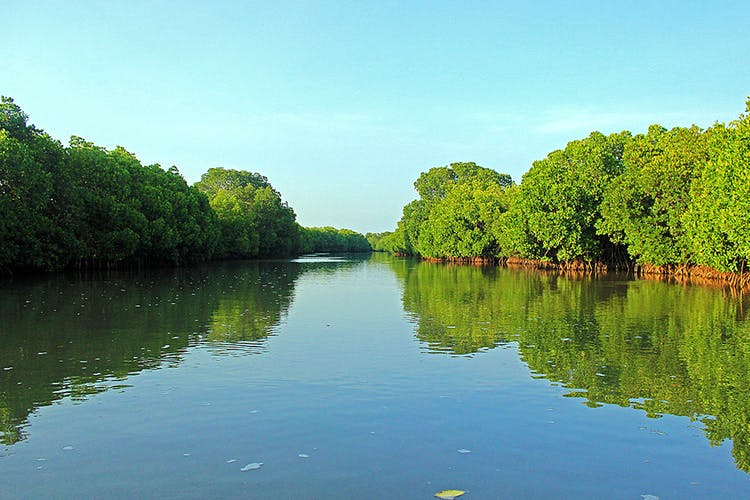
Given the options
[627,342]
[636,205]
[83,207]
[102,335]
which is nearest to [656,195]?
[636,205]

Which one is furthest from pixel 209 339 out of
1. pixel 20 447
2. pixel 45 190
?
pixel 45 190

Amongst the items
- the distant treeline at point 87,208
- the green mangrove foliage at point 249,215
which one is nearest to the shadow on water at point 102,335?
the distant treeline at point 87,208

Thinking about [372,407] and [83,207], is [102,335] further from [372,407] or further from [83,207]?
[83,207]

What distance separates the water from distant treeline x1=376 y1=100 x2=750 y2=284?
45.7 feet

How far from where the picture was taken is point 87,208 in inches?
1874

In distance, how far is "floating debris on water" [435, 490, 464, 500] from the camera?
5809 mm

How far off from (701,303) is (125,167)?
4834cm

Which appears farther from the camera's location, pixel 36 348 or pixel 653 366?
pixel 36 348

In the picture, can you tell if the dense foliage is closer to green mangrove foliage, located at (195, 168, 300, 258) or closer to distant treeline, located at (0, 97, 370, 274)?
distant treeline, located at (0, 97, 370, 274)

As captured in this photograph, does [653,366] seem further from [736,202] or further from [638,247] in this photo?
[638,247]

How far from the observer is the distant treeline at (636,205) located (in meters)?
29.9

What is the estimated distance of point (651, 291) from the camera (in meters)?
30.0

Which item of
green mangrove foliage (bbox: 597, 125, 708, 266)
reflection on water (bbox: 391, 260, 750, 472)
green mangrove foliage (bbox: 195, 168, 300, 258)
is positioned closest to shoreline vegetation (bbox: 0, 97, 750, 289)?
green mangrove foliage (bbox: 597, 125, 708, 266)

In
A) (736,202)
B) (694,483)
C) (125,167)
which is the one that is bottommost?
(694,483)
